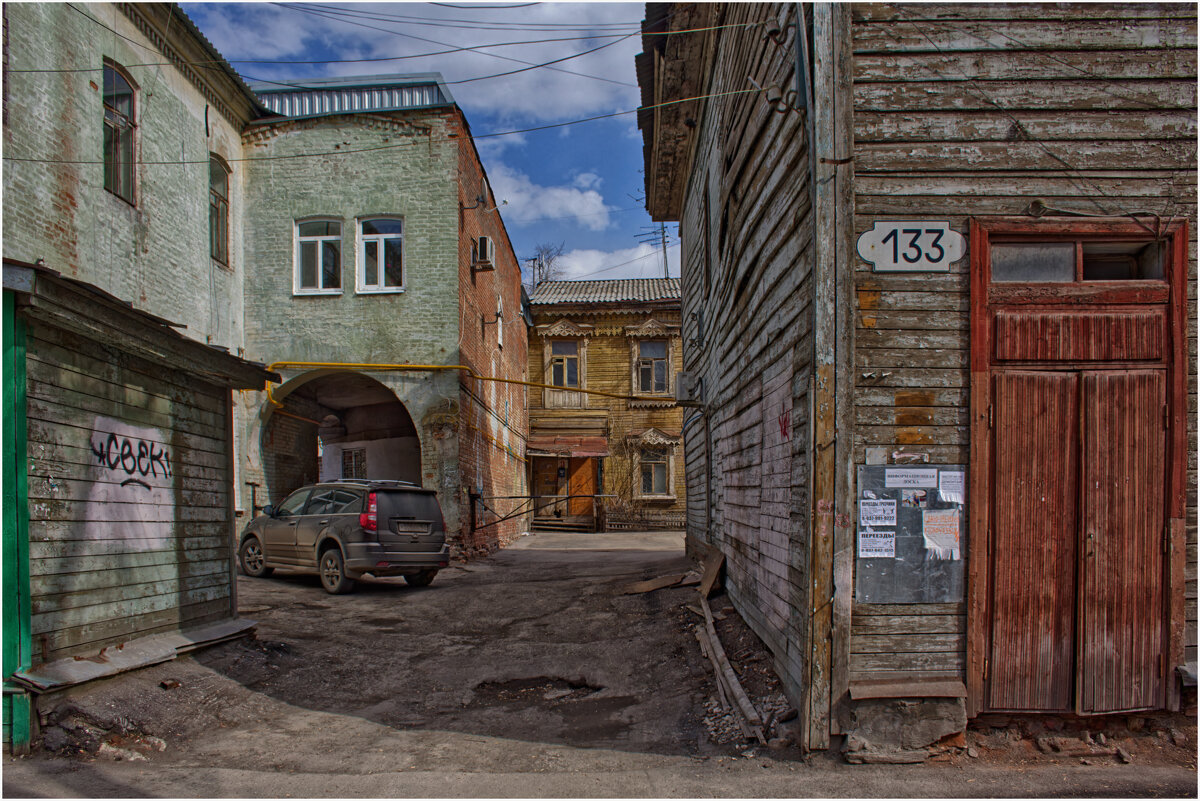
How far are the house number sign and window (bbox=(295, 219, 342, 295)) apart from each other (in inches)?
521

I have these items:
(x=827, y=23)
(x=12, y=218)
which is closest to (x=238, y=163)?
(x=12, y=218)

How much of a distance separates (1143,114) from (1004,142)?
3.03 ft

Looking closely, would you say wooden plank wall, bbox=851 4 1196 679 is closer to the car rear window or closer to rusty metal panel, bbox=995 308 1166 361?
rusty metal panel, bbox=995 308 1166 361

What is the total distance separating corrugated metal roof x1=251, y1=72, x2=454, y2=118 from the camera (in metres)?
17.5

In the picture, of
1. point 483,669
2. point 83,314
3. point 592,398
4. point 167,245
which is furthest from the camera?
point 592,398

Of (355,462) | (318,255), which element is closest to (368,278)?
(318,255)

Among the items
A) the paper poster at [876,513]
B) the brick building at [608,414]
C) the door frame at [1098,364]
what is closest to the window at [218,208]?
the brick building at [608,414]

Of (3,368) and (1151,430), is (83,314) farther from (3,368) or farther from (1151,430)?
(1151,430)

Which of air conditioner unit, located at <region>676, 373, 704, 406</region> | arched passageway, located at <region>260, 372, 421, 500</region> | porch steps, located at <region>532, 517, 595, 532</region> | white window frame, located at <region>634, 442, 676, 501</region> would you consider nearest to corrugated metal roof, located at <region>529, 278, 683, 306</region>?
white window frame, located at <region>634, 442, 676, 501</region>

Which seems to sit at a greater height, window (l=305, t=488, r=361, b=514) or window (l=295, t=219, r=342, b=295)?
window (l=295, t=219, r=342, b=295)

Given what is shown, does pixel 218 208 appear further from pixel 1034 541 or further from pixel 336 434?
pixel 1034 541

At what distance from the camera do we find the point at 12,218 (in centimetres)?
952

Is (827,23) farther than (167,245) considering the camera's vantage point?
No

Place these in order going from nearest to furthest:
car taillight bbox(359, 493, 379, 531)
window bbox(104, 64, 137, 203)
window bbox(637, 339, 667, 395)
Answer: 1. car taillight bbox(359, 493, 379, 531)
2. window bbox(104, 64, 137, 203)
3. window bbox(637, 339, 667, 395)
